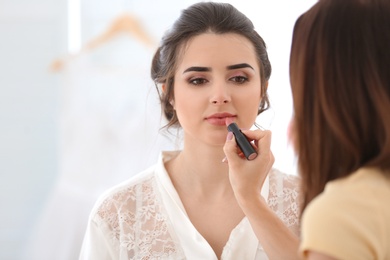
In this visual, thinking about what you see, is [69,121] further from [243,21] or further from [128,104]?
[243,21]

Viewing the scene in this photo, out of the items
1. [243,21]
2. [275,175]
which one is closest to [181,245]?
[275,175]

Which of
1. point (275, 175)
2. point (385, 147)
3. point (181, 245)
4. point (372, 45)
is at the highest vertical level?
point (372, 45)

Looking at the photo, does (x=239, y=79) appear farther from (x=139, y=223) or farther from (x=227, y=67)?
(x=139, y=223)

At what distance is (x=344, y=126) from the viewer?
2.40ft

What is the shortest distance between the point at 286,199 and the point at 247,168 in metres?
0.31

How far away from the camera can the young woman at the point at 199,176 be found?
1294 millimetres

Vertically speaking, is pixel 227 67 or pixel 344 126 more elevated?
pixel 227 67

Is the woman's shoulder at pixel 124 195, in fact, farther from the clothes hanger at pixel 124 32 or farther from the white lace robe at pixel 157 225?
the clothes hanger at pixel 124 32

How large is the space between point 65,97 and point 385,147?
5.86ft

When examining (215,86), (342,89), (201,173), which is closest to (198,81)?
(215,86)

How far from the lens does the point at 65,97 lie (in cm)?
234

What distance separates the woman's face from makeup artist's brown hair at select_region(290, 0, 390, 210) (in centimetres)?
51

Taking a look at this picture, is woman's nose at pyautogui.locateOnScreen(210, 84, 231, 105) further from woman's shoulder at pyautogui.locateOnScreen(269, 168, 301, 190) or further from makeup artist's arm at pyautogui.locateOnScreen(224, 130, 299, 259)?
woman's shoulder at pyautogui.locateOnScreen(269, 168, 301, 190)

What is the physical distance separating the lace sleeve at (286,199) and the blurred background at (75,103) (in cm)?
48
